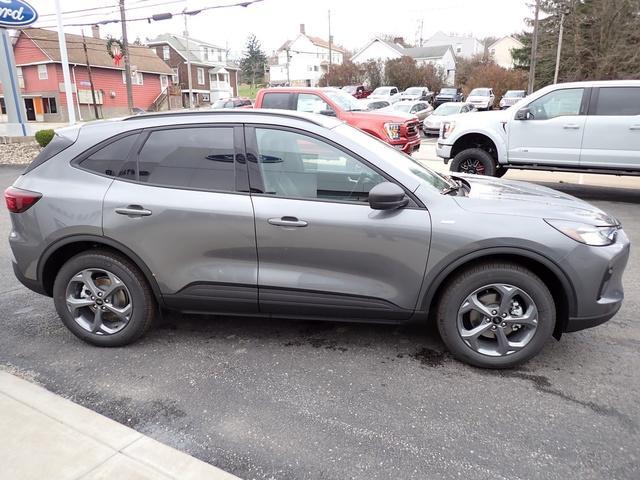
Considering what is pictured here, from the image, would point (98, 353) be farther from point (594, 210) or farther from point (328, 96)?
point (328, 96)

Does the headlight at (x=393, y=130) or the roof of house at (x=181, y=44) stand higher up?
the roof of house at (x=181, y=44)

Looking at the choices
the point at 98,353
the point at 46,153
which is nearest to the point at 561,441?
the point at 98,353

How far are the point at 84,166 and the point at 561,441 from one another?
3485mm

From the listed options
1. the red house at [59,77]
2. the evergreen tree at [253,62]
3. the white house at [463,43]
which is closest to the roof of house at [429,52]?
the white house at [463,43]

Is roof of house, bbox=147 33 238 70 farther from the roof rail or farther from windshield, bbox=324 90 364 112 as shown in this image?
the roof rail

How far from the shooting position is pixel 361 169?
3.31m

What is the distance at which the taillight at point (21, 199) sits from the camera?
3.54 meters

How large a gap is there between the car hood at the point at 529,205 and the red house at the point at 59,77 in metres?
41.8

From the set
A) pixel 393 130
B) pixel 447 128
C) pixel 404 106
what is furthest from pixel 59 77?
pixel 447 128

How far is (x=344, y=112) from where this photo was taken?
11.2 meters

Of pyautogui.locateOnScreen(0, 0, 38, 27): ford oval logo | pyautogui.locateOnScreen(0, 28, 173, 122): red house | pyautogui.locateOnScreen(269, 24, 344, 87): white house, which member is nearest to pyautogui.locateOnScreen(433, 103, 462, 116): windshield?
pyautogui.locateOnScreen(0, 0, 38, 27): ford oval logo

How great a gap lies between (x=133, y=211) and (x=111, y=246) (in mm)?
316

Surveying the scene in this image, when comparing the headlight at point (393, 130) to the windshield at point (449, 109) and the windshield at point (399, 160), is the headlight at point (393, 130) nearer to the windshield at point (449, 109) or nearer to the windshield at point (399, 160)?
the windshield at point (399, 160)

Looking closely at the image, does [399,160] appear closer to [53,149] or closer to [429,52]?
[53,149]
